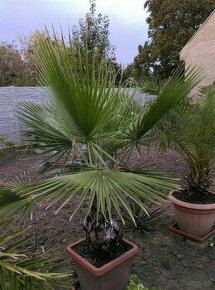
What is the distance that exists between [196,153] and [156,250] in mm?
1090

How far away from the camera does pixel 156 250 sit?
295 centimetres

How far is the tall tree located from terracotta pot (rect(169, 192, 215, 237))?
11975mm

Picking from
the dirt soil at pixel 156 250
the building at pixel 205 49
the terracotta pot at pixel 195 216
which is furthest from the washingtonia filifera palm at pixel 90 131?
the building at pixel 205 49

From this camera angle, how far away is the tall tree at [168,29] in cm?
1504

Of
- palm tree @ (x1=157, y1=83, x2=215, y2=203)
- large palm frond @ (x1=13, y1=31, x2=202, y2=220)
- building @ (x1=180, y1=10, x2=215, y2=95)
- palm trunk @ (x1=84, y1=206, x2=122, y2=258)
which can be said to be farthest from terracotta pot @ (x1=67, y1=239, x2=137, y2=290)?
building @ (x1=180, y1=10, x2=215, y2=95)

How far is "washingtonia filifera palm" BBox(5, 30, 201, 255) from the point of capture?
155 centimetres

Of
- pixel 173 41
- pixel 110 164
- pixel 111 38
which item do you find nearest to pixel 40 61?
pixel 110 164

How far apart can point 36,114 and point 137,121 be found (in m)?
0.72

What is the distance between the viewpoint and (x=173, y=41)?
50.6ft

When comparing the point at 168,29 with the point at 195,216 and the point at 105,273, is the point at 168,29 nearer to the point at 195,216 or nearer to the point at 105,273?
the point at 195,216

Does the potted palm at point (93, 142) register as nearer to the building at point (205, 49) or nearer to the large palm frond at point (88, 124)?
the large palm frond at point (88, 124)

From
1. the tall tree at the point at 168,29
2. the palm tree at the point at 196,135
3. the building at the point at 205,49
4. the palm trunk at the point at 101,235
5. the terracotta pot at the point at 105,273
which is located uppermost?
the tall tree at the point at 168,29

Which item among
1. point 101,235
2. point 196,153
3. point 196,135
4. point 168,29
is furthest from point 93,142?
point 168,29

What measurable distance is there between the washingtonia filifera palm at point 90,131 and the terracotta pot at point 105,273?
153mm
